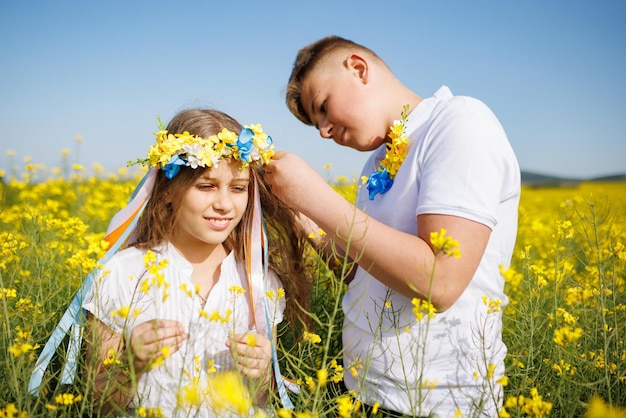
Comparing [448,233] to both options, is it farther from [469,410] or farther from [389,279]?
[469,410]

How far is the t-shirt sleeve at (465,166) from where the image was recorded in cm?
142

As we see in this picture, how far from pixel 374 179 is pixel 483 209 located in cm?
51

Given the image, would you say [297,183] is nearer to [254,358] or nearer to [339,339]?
[254,358]

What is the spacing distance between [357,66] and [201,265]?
3.19 feet

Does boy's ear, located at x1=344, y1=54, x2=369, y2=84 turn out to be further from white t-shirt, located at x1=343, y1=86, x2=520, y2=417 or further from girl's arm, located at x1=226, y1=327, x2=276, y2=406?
girl's arm, located at x1=226, y1=327, x2=276, y2=406

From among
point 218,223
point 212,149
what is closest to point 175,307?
point 218,223

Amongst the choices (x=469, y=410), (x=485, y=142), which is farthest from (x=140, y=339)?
(x=485, y=142)

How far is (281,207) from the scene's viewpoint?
7.16 feet

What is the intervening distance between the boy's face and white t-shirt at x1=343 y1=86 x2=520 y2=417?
18 centimetres

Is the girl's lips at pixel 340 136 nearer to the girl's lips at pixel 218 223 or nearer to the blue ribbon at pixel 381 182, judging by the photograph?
the blue ribbon at pixel 381 182

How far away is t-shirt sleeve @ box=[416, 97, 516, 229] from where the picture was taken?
1.42 m

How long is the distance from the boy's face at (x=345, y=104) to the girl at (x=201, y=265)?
27 cm

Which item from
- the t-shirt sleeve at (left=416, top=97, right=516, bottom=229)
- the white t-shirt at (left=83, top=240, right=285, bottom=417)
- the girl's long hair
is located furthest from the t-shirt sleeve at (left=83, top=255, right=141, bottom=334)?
the t-shirt sleeve at (left=416, top=97, right=516, bottom=229)

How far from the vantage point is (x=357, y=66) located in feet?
6.26
